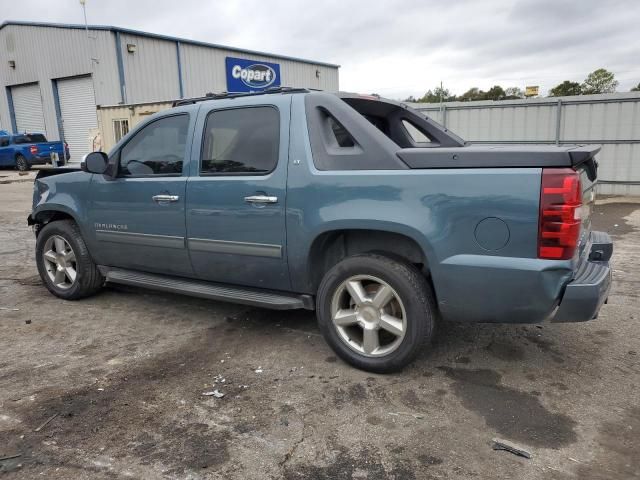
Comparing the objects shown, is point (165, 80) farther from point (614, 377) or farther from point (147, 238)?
point (614, 377)

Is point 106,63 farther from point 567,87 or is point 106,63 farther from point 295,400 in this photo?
point 567,87

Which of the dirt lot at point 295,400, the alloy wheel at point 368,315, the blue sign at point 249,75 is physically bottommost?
the dirt lot at point 295,400

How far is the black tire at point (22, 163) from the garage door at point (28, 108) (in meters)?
3.34

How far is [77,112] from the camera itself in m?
23.3

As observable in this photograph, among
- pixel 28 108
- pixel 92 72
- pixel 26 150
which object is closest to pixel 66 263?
pixel 92 72

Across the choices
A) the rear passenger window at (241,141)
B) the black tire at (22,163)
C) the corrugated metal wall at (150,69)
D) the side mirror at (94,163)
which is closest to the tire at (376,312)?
the rear passenger window at (241,141)

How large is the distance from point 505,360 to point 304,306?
1.45 m

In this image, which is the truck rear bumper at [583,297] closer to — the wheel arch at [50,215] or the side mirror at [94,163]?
the side mirror at [94,163]

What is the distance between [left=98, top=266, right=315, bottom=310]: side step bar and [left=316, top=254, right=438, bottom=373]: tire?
291mm

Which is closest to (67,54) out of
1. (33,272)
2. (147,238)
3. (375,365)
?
(33,272)

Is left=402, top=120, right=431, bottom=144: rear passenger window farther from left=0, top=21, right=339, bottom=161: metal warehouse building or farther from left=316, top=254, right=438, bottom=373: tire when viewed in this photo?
left=0, top=21, right=339, bottom=161: metal warehouse building

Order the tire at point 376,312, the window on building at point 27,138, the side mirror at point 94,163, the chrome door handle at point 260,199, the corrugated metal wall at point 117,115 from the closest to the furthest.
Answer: the tire at point 376,312 < the chrome door handle at point 260,199 < the side mirror at point 94,163 < the corrugated metal wall at point 117,115 < the window on building at point 27,138

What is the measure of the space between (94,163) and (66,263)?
1.19m

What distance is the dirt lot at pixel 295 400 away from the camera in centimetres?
250
